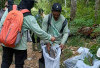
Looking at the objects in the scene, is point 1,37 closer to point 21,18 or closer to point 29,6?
point 21,18

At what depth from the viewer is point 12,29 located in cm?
262

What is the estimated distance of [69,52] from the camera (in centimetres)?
483

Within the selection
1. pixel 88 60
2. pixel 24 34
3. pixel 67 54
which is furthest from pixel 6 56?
pixel 67 54

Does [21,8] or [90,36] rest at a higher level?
[21,8]

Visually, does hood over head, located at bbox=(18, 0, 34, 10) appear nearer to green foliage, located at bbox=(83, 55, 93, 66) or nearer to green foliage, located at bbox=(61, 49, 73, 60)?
green foliage, located at bbox=(83, 55, 93, 66)

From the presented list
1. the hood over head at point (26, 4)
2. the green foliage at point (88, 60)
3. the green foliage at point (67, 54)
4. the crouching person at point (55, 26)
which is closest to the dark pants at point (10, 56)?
the crouching person at point (55, 26)

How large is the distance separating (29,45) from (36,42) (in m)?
0.96

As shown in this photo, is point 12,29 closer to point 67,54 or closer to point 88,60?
point 88,60

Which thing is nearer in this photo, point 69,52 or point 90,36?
point 69,52

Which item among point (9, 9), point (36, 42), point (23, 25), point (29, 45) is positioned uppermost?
point (9, 9)

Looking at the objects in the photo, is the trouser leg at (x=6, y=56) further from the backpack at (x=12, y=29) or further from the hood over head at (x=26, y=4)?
the hood over head at (x=26, y=4)

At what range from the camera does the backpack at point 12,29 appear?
2625 mm

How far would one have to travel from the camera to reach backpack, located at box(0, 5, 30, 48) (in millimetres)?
2625

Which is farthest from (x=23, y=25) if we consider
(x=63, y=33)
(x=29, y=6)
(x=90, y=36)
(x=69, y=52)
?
(x=90, y=36)
